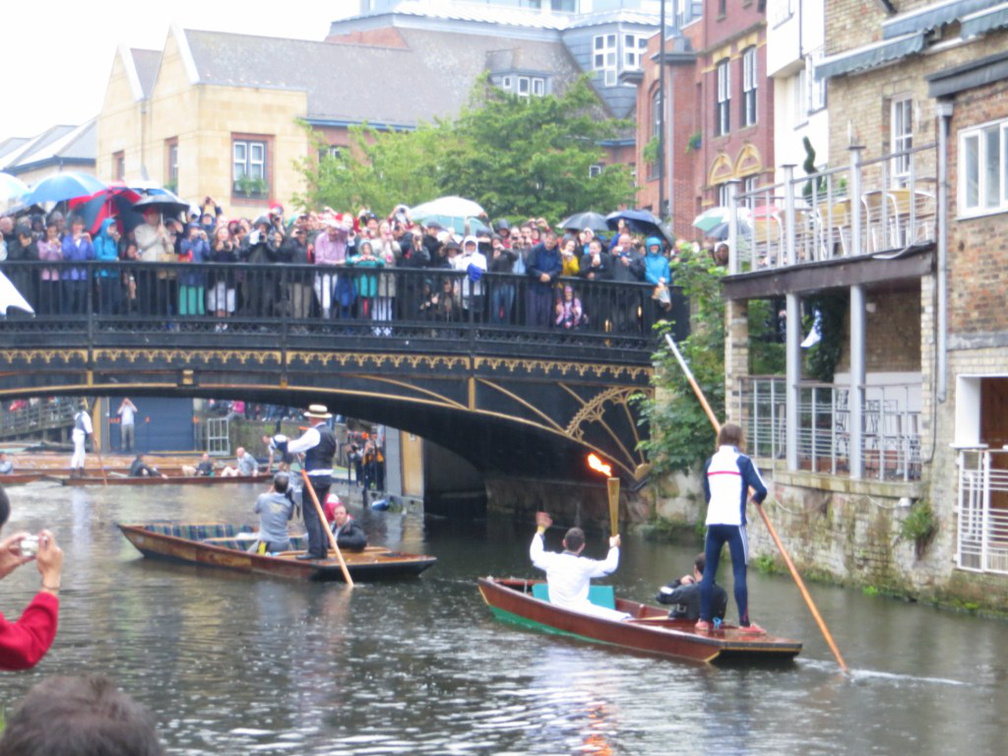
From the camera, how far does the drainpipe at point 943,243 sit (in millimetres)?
18891

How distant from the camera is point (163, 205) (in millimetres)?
25984

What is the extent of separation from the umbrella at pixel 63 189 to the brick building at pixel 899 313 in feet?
29.8

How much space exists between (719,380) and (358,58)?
47591 millimetres

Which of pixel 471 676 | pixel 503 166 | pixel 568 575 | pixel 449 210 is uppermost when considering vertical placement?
pixel 503 166

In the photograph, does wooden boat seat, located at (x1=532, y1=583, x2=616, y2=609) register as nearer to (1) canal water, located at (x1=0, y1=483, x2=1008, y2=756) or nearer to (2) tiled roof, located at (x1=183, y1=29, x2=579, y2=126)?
(1) canal water, located at (x1=0, y1=483, x2=1008, y2=756)

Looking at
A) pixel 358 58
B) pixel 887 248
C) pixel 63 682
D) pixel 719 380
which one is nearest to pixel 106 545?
pixel 719 380

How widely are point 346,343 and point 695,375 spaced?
5.20 metres

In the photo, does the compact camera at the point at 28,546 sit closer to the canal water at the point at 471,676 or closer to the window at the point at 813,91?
the canal water at the point at 471,676

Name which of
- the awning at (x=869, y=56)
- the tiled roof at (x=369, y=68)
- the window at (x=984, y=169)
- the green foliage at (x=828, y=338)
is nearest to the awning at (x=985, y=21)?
the awning at (x=869, y=56)

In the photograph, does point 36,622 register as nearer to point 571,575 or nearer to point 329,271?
point 571,575

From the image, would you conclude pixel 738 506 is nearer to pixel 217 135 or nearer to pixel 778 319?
pixel 778 319

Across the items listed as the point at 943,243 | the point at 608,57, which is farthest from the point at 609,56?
the point at 943,243

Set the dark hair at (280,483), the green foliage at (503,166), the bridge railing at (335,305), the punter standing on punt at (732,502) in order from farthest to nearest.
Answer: the green foliage at (503,166) < the bridge railing at (335,305) < the dark hair at (280,483) < the punter standing on punt at (732,502)

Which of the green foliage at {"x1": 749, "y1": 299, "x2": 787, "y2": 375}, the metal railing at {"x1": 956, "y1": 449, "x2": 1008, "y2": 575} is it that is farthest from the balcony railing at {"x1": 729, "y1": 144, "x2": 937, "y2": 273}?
the metal railing at {"x1": 956, "y1": 449, "x2": 1008, "y2": 575}
